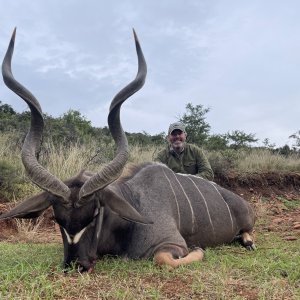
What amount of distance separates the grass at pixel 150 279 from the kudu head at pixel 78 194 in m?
0.20

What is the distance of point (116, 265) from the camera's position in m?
3.43

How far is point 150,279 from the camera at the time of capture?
9.66 feet

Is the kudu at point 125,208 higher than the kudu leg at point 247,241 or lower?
higher

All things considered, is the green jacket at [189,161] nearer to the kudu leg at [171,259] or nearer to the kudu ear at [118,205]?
the kudu leg at [171,259]

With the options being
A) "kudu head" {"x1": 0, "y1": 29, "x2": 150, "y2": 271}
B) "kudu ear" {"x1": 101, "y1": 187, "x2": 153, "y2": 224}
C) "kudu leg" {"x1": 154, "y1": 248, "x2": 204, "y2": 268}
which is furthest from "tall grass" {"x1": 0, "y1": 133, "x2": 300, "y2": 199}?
"kudu leg" {"x1": 154, "y1": 248, "x2": 204, "y2": 268}

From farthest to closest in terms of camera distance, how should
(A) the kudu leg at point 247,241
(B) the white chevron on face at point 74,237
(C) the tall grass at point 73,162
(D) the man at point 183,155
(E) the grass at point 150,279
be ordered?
(C) the tall grass at point 73,162, (D) the man at point 183,155, (A) the kudu leg at point 247,241, (B) the white chevron on face at point 74,237, (E) the grass at point 150,279

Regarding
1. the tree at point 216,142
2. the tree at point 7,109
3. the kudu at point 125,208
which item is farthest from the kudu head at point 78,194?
the tree at point 7,109

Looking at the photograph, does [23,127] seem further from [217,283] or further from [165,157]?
[217,283]

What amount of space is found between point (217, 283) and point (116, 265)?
0.93 meters

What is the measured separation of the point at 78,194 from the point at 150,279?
74cm

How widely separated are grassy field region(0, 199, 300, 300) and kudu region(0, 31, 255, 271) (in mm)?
167

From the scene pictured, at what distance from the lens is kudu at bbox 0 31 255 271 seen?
323cm

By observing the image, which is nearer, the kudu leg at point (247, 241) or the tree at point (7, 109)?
the kudu leg at point (247, 241)

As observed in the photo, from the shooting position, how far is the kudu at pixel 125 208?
3.23 m
